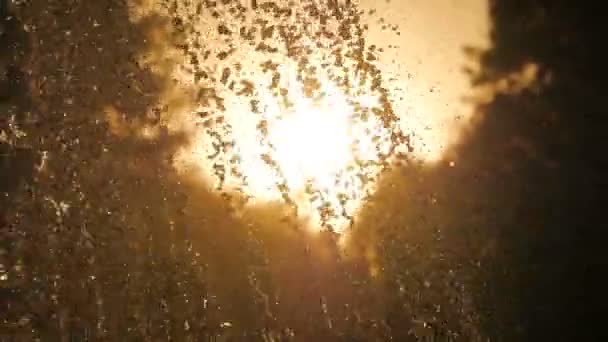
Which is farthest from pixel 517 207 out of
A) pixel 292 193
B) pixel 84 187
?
pixel 84 187

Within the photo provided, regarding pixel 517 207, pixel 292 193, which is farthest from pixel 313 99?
pixel 517 207

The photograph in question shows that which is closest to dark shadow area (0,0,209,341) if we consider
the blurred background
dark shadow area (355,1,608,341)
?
the blurred background

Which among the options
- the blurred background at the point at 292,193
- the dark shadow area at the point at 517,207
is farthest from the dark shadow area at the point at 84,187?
the dark shadow area at the point at 517,207

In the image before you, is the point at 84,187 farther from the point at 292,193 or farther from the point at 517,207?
the point at 517,207

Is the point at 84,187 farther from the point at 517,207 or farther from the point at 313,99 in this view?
the point at 517,207

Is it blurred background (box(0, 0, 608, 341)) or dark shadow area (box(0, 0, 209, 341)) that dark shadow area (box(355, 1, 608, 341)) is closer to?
blurred background (box(0, 0, 608, 341))

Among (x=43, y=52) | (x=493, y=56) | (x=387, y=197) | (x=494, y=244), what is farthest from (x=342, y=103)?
(x=43, y=52)

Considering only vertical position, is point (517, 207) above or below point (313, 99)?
below
